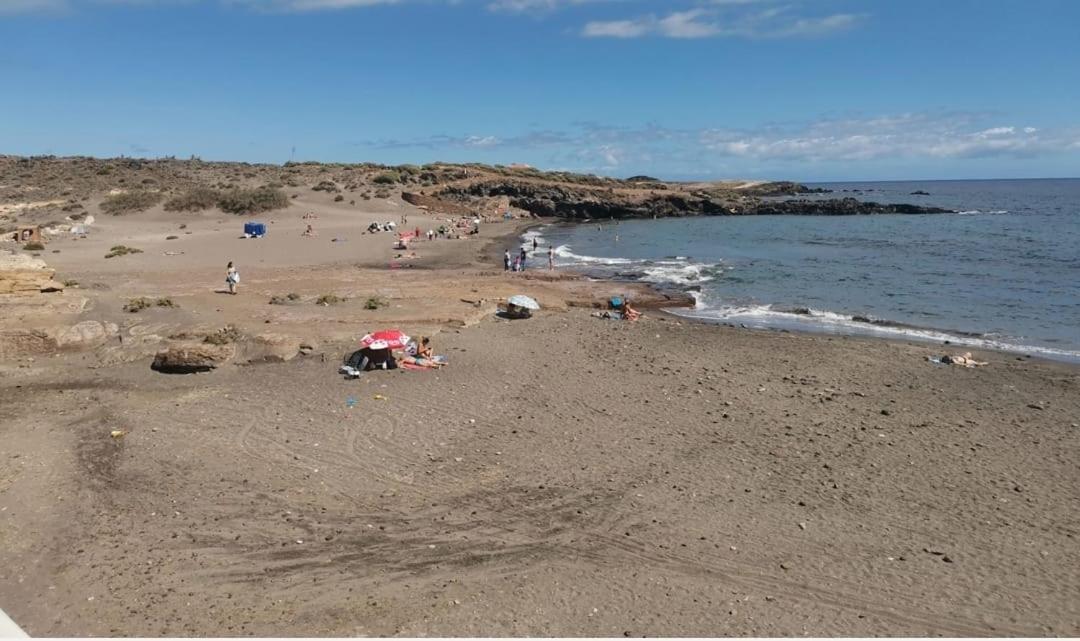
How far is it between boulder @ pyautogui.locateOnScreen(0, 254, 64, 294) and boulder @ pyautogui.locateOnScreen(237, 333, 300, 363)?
728 cm

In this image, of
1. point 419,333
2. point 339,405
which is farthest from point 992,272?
point 339,405

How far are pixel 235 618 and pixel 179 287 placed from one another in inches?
826

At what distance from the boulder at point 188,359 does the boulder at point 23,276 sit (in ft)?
21.4

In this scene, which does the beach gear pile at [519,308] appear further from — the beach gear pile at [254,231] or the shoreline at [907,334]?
the beach gear pile at [254,231]

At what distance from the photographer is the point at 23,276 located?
1859 cm

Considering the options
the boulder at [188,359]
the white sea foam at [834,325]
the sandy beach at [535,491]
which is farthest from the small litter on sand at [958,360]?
the boulder at [188,359]

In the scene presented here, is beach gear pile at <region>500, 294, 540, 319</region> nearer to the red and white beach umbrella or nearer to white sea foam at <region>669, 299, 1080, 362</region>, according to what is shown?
white sea foam at <region>669, 299, 1080, 362</region>

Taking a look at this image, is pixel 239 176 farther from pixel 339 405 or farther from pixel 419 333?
pixel 339 405

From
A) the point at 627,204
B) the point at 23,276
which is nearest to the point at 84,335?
the point at 23,276

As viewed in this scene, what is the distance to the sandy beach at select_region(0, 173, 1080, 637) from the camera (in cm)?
A: 727

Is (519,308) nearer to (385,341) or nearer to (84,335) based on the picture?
(385,341)

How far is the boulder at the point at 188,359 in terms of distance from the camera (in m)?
14.8

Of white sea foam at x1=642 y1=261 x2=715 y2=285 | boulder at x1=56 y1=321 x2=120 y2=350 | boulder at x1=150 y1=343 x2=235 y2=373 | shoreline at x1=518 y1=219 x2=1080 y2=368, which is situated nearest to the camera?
boulder at x1=150 y1=343 x2=235 y2=373

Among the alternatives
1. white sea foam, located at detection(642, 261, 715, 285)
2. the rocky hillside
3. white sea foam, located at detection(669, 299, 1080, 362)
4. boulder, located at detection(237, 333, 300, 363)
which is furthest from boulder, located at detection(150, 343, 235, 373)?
the rocky hillside
